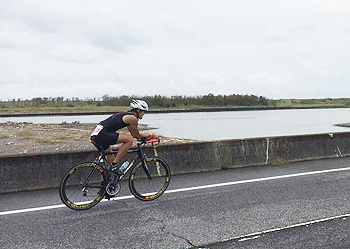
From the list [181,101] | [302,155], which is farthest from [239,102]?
[302,155]

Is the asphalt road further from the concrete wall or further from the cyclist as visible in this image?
the cyclist

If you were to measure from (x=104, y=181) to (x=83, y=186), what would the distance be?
1.17 ft

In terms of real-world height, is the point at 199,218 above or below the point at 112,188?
below

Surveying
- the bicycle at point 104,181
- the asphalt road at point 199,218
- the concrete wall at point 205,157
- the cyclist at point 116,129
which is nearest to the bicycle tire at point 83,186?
the bicycle at point 104,181

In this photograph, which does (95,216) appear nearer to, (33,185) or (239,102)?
(33,185)

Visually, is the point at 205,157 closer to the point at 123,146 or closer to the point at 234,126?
the point at 123,146

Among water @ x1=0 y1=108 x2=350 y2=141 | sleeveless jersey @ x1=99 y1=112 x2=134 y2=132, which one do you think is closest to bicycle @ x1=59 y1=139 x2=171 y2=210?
sleeveless jersey @ x1=99 y1=112 x2=134 y2=132

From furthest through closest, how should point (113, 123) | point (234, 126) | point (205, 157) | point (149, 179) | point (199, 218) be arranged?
point (234, 126)
point (205, 157)
point (149, 179)
point (113, 123)
point (199, 218)

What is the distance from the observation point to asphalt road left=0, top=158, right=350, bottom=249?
4.89 metres

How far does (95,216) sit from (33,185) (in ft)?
8.80

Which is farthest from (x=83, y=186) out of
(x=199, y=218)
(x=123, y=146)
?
(x=199, y=218)

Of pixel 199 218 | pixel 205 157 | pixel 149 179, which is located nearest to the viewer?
pixel 199 218

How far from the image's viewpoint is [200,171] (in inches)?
390

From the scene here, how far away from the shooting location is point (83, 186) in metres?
6.40
